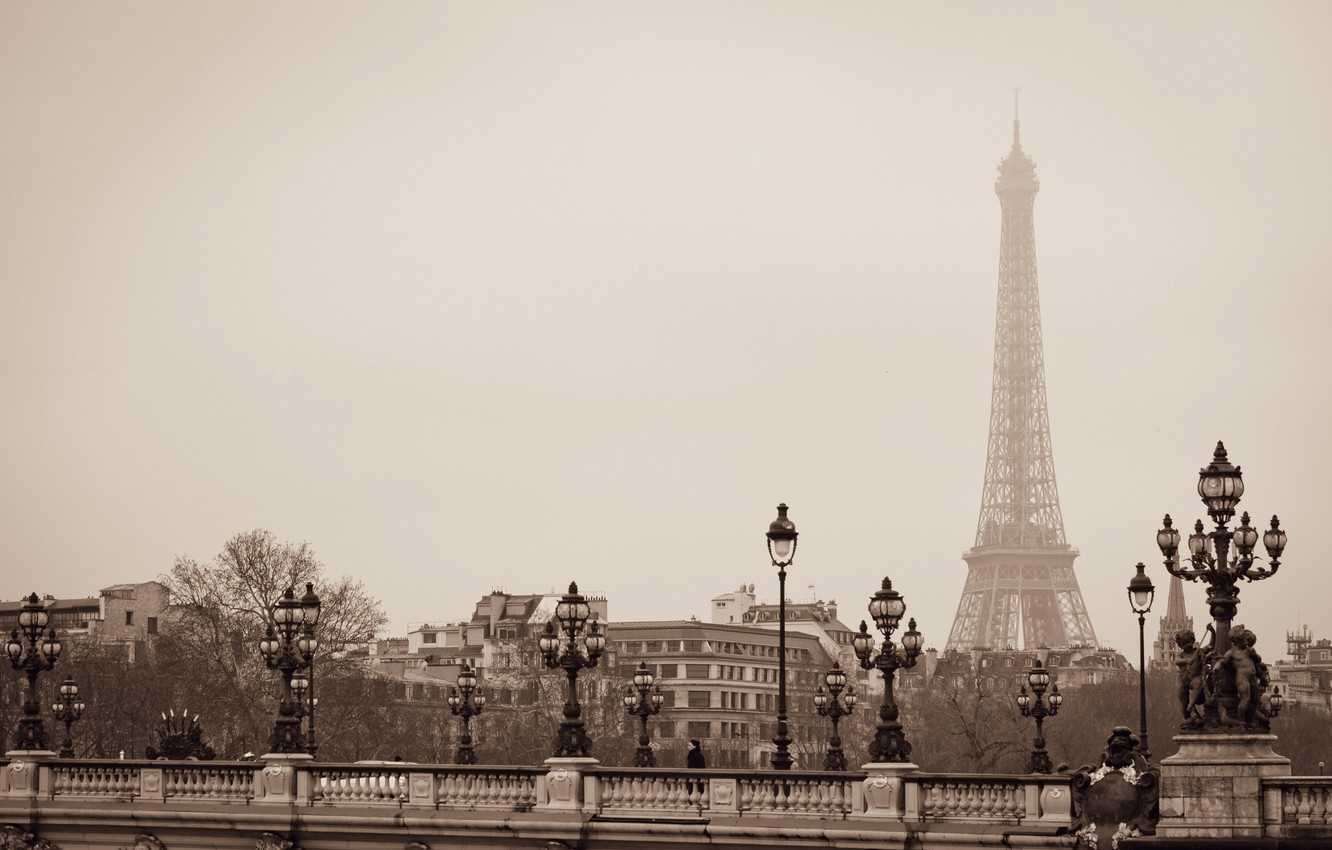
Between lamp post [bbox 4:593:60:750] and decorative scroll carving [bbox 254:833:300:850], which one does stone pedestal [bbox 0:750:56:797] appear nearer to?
lamp post [bbox 4:593:60:750]

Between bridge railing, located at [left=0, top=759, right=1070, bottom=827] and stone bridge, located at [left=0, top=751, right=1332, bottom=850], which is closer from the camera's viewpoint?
stone bridge, located at [left=0, top=751, right=1332, bottom=850]

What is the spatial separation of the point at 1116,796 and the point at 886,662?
381cm

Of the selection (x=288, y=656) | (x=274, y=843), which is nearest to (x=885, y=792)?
(x=274, y=843)

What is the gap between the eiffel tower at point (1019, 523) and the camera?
180 metres

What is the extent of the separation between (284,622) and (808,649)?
115355 millimetres

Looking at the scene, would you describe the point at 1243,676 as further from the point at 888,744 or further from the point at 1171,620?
the point at 1171,620

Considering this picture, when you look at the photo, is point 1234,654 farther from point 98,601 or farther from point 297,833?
point 98,601

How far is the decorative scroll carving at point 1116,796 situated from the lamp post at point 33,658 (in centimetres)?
1838

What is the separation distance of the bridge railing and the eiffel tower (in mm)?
139114

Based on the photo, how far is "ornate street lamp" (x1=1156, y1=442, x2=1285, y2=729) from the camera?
97.5 feet

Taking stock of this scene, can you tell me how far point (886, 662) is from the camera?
109 ft

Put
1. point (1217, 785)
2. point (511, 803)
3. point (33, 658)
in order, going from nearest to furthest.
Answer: point (1217, 785) → point (511, 803) → point (33, 658)

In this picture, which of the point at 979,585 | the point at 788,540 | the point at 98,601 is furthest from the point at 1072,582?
the point at 788,540

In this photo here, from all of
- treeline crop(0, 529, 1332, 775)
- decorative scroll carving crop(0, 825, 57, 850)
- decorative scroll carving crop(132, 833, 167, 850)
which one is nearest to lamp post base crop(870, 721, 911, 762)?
decorative scroll carving crop(132, 833, 167, 850)
